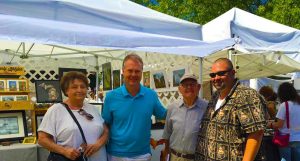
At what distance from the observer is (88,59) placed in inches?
290

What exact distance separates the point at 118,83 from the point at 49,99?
1.81 m

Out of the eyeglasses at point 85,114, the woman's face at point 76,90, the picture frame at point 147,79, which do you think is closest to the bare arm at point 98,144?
the eyeglasses at point 85,114

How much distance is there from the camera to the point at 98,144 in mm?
2754

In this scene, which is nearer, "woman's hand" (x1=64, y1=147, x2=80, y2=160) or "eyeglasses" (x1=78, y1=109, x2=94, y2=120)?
"woman's hand" (x1=64, y1=147, x2=80, y2=160)

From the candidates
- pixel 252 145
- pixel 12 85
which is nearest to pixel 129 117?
pixel 252 145

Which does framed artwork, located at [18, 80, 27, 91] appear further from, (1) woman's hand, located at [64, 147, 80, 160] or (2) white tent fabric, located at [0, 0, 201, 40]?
(1) woman's hand, located at [64, 147, 80, 160]

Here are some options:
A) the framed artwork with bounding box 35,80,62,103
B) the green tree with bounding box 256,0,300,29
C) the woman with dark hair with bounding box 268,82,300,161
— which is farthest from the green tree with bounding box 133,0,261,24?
the framed artwork with bounding box 35,80,62,103

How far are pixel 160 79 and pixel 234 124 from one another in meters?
2.54

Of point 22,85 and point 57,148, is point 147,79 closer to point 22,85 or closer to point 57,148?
point 22,85

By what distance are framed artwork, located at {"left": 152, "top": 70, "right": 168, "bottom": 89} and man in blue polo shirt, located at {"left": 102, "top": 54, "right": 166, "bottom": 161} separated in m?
1.99

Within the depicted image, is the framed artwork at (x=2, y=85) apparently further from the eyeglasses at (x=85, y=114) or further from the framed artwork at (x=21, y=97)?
the eyeglasses at (x=85, y=114)

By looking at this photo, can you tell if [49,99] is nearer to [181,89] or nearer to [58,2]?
[58,2]

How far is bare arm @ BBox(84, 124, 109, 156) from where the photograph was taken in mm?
2684

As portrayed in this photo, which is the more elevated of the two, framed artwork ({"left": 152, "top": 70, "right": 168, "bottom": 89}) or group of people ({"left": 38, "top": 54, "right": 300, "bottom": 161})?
framed artwork ({"left": 152, "top": 70, "right": 168, "bottom": 89})
